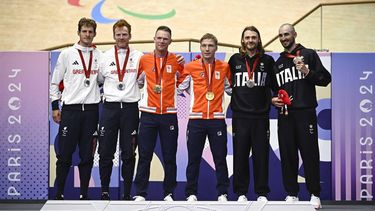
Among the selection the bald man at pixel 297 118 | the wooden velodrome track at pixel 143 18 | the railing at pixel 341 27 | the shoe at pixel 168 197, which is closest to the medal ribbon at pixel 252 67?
the bald man at pixel 297 118

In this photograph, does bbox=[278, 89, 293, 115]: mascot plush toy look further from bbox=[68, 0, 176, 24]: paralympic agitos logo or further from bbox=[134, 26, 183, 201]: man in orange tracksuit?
bbox=[68, 0, 176, 24]: paralympic agitos logo

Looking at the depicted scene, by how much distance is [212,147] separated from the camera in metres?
5.54

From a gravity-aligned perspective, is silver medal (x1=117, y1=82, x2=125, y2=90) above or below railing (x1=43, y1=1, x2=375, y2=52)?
below

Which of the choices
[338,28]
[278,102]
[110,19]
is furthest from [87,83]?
[110,19]

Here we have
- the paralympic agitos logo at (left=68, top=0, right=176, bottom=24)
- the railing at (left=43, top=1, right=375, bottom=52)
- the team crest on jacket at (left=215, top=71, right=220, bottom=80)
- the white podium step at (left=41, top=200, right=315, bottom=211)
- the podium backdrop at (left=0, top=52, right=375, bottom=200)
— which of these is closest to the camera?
the white podium step at (left=41, top=200, right=315, bottom=211)

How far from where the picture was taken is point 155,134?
5.52 meters

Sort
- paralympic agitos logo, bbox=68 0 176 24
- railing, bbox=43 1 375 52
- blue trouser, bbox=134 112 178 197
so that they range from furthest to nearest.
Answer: paralympic agitos logo, bbox=68 0 176 24, railing, bbox=43 1 375 52, blue trouser, bbox=134 112 178 197

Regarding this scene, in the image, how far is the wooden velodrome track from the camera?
11.0m

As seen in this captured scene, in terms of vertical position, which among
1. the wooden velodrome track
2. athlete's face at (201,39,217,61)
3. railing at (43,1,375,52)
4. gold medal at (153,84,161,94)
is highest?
the wooden velodrome track

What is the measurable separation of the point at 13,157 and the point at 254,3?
5.99 m

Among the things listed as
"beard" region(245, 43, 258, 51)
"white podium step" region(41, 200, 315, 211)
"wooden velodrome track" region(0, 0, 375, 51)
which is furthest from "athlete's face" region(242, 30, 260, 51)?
"wooden velodrome track" region(0, 0, 375, 51)

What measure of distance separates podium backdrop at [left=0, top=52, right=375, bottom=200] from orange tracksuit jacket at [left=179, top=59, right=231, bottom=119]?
4.21 ft

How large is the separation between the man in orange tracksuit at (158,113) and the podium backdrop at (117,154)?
1263 millimetres

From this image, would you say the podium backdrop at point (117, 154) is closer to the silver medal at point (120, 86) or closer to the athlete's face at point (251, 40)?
the athlete's face at point (251, 40)
